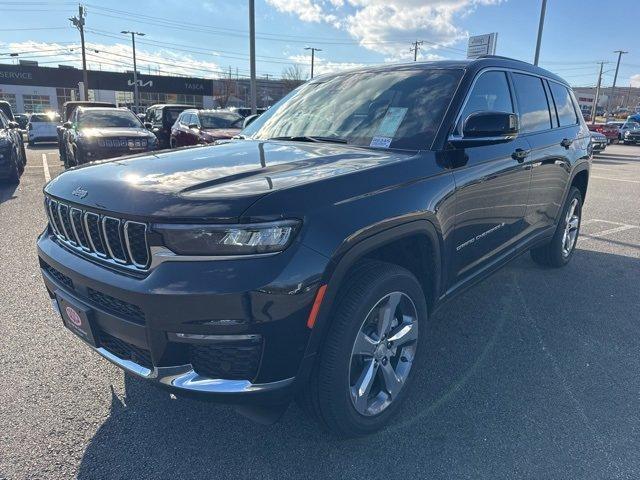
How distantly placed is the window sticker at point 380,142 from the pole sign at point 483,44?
2339cm

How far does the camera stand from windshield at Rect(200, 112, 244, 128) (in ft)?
40.4

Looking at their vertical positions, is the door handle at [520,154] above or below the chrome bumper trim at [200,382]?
above

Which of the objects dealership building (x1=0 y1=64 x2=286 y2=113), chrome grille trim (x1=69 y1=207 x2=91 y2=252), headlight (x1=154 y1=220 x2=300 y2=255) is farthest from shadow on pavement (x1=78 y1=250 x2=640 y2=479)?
dealership building (x1=0 y1=64 x2=286 y2=113)

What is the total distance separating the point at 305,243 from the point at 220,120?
37.4ft

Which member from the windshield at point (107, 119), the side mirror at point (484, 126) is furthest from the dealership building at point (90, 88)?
the side mirror at point (484, 126)

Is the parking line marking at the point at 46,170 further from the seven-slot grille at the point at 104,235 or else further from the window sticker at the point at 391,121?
the window sticker at the point at 391,121

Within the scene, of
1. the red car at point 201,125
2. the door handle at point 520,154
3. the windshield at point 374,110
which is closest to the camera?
the windshield at point 374,110

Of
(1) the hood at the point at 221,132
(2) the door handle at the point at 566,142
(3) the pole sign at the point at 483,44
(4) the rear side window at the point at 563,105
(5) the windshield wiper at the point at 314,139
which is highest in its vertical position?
(3) the pole sign at the point at 483,44

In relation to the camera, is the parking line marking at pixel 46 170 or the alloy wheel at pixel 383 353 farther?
the parking line marking at pixel 46 170

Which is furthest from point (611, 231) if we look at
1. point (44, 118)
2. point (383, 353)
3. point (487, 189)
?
point (44, 118)

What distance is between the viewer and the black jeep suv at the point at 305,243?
1881 mm

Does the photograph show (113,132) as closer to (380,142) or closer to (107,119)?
(107,119)

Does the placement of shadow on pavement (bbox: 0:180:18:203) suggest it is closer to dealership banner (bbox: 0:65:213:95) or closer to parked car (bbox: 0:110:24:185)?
parked car (bbox: 0:110:24:185)

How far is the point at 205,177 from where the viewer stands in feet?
7.43
